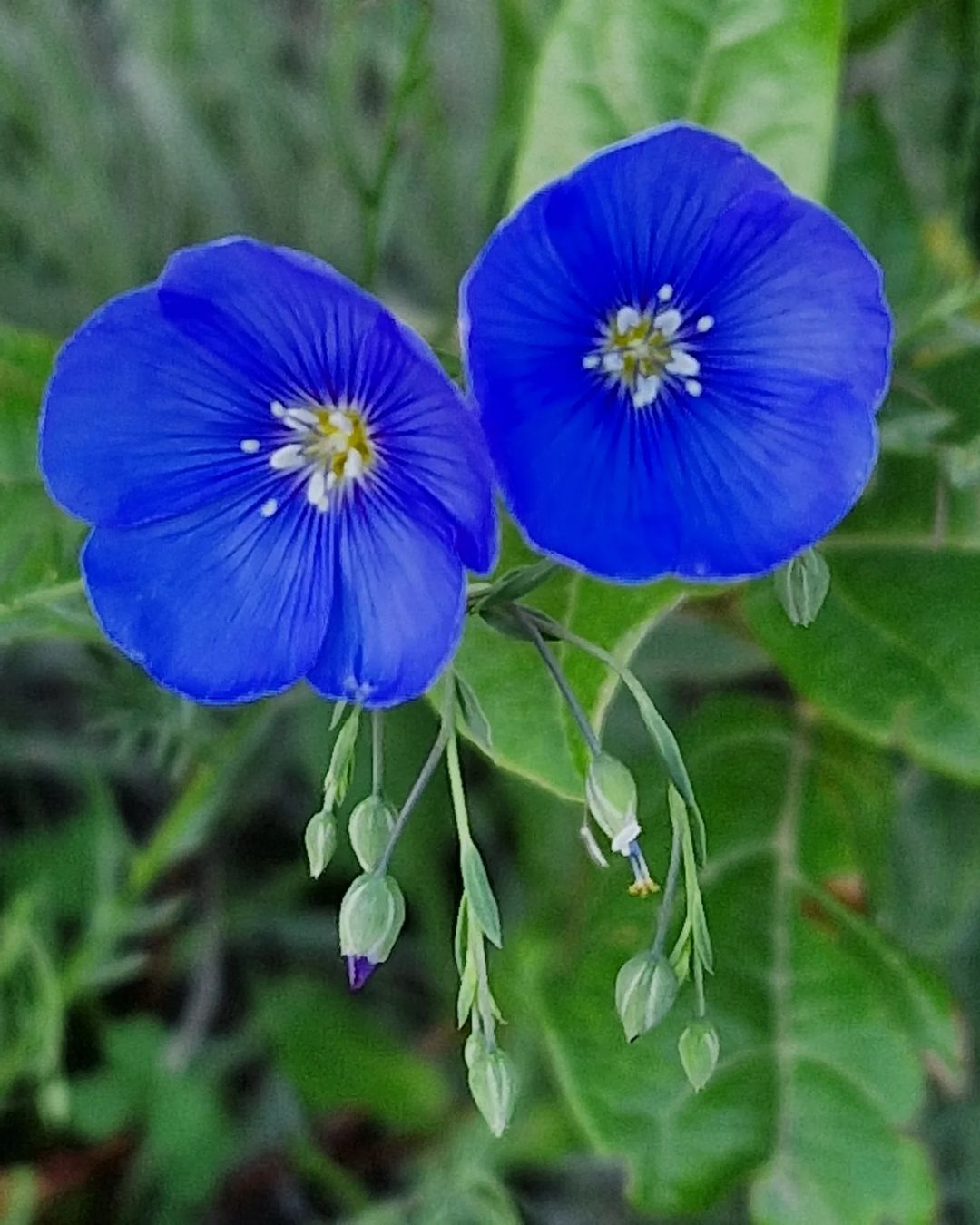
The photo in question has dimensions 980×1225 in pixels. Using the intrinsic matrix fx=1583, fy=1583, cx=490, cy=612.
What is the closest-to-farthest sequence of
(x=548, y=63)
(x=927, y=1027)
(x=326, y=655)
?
(x=326, y=655) < (x=548, y=63) < (x=927, y=1027)

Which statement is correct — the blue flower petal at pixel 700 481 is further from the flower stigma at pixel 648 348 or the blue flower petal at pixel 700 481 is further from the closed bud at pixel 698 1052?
the closed bud at pixel 698 1052

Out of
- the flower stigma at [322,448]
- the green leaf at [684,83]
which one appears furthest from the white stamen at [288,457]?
the green leaf at [684,83]

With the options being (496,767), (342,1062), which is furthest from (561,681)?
(342,1062)

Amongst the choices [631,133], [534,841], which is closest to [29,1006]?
[534,841]

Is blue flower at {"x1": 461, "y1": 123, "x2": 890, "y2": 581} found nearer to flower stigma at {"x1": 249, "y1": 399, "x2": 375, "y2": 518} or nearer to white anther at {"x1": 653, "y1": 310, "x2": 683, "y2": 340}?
white anther at {"x1": 653, "y1": 310, "x2": 683, "y2": 340}

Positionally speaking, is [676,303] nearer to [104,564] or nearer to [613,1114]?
[104,564]

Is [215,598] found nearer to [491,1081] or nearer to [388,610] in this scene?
[388,610]

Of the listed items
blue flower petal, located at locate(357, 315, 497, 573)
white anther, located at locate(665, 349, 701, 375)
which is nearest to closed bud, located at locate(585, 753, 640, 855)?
blue flower petal, located at locate(357, 315, 497, 573)
